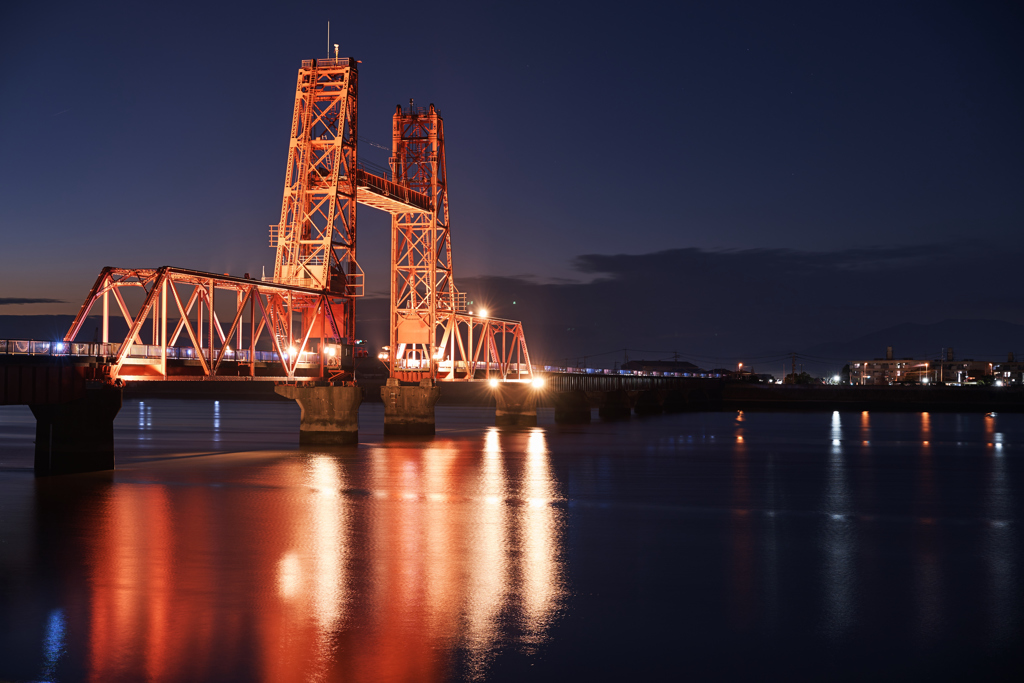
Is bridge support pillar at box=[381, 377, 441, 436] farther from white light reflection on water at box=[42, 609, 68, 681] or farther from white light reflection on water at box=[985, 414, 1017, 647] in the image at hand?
white light reflection on water at box=[42, 609, 68, 681]

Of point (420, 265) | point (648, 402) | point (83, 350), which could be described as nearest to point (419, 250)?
point (420, 265)

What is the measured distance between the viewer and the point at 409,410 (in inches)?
2948

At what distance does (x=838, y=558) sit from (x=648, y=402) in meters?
123

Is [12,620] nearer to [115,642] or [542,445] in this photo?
[115,642]

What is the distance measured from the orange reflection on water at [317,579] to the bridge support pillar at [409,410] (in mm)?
34558

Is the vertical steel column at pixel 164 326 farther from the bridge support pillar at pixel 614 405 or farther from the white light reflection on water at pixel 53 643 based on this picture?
the bridge support pillar at pixel 614 405

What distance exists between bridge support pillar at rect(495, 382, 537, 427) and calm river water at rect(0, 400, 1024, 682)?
57580 mm

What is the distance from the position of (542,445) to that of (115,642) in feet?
185

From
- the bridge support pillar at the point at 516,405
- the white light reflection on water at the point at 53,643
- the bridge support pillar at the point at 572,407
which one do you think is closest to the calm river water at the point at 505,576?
the white light reflection on water at the point at 53,643

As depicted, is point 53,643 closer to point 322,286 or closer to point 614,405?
point 322,286

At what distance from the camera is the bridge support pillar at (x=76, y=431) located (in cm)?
3688

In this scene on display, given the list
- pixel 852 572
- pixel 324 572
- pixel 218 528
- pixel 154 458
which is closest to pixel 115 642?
pixel 324 572

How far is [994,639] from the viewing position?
16.1m

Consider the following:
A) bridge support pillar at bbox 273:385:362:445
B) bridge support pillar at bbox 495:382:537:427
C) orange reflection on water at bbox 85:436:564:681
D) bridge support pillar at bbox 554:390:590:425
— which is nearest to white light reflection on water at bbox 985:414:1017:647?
orange reflection on water at bbox 85:436:564:681
